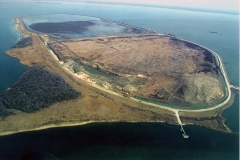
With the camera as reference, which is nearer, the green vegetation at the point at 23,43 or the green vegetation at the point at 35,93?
the green vegetation at the point at 35,93

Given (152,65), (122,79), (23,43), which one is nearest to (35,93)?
(122,79)

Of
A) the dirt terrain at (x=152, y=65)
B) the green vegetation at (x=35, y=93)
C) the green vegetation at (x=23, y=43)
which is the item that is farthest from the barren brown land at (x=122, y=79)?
the green vegetation at (x=23, y=43)

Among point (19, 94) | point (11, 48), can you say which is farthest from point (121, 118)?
point (11, 48)

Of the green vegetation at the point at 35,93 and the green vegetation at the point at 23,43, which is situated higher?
the green vegetation at the point at 23,43

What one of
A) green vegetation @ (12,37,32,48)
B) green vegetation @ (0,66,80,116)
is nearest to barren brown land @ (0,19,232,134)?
green vegetation @ (0,66,80,116)

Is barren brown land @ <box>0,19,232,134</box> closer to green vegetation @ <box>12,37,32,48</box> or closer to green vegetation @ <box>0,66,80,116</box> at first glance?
green vegetation @ <box>0,66,80,116</box>

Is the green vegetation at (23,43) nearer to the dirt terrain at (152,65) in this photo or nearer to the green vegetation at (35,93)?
the dirt terrain at (152,65)

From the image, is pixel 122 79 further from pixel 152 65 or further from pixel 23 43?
pixel 23 43
